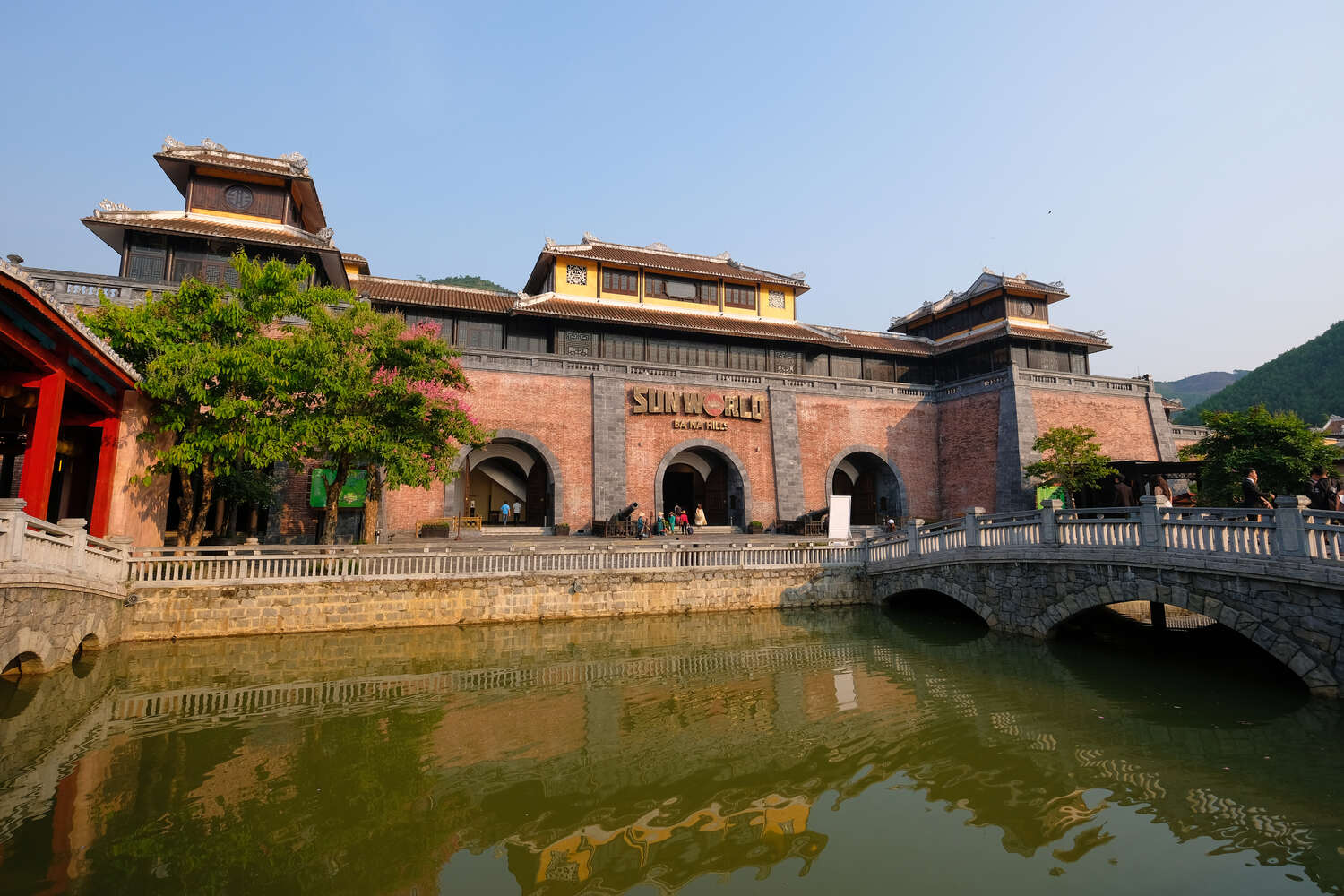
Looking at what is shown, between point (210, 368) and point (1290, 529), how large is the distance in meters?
17.5

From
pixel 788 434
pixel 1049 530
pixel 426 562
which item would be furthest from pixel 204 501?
pixel 788 434

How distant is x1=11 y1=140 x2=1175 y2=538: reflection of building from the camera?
21438 millimetres

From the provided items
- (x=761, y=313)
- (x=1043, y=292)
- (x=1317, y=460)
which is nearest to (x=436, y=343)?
(x=761, y=313)

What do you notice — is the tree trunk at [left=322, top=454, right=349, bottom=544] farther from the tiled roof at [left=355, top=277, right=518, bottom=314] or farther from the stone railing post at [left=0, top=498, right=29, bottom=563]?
the tiled roof at [left=355, top=277, right=518, bottom=314]

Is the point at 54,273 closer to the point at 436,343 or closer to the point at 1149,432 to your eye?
the point at 436,343

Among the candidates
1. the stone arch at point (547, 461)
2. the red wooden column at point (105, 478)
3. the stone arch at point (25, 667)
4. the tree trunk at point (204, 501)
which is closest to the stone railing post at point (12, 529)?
the stone arch at point (25, 667)

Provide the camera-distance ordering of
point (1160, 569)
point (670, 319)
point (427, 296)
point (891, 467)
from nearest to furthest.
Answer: point (1160, 569) → point (427, 296) → point (670, 319) → point (891, 467)

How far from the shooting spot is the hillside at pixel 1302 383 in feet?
151

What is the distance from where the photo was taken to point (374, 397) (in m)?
14.8

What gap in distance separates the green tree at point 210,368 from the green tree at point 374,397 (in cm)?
52

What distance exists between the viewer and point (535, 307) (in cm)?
2419

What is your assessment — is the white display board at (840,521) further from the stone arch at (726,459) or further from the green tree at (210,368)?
the green tree at (210,368)

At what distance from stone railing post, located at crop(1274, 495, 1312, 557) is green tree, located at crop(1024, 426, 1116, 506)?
1383cm

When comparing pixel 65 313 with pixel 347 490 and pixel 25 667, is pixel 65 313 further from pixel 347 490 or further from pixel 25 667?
pixel 347 490
